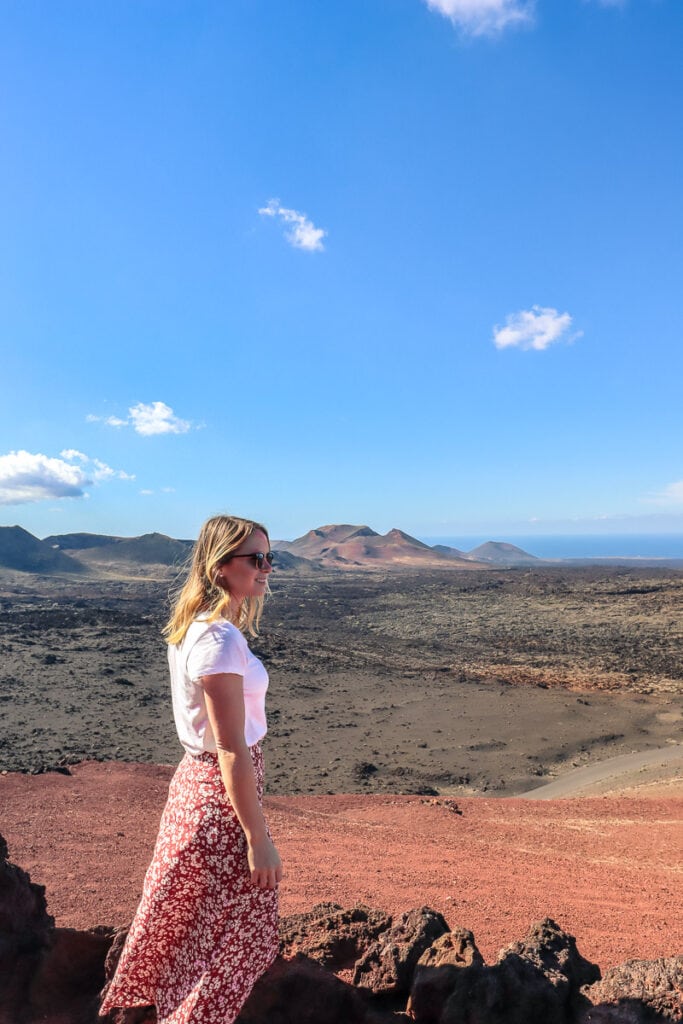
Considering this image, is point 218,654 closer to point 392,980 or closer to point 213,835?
point 213,835

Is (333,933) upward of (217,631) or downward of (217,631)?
downward

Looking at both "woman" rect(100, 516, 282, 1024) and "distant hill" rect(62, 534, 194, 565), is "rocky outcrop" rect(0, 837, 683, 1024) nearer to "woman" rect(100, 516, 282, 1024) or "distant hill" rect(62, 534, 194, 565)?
"woman" rect(100, 516, 282, 1024)

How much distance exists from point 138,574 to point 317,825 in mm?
65529

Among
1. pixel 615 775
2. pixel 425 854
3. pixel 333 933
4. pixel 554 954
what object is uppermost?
pixel 554 954

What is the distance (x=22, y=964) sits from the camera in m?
2.55

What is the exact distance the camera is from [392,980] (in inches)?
98.0

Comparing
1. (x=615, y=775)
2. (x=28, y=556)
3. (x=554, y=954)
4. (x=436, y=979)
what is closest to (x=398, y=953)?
(x=436, y=979)

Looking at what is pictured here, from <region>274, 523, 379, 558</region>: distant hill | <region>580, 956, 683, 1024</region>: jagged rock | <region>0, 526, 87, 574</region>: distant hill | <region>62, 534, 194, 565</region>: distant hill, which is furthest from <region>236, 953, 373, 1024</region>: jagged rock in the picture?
<region>274, 523, 379, 558</region>: distant hill

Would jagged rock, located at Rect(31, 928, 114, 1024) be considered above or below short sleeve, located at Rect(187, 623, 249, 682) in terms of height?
below

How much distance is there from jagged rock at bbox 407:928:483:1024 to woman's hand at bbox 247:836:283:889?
3.11ft

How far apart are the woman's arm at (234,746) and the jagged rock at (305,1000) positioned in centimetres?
99

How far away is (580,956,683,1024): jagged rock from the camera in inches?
87.6

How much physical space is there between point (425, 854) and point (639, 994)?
4.18 metres

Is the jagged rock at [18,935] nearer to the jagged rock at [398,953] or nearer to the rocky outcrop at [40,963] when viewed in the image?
the rocky outcrop at [40,963]
